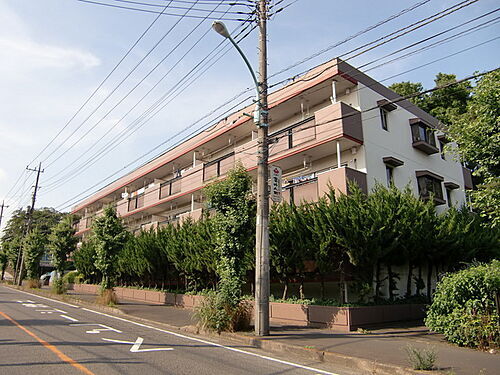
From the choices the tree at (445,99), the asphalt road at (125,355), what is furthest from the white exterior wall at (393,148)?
the asphalt road at (125,355)

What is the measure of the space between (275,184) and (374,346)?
4.98m

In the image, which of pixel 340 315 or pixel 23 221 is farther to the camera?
pixel 23 221

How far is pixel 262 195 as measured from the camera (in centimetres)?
1025

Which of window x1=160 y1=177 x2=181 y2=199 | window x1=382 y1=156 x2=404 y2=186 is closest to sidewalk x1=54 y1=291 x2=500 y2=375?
window x1=382 y1=156 x2=404 y2=186

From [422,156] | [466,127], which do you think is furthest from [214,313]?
Answer: [422,156]

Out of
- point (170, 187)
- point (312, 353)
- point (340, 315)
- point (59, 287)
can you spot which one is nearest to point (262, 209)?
point (312, 353)

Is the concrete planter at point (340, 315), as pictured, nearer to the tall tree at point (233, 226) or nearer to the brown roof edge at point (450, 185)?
the tall tree at point (233, 226)

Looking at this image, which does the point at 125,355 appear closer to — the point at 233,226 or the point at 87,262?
the point at 233,226

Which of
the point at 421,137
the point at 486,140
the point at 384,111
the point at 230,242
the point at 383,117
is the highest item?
the point at 384,111

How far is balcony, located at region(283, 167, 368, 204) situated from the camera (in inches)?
550

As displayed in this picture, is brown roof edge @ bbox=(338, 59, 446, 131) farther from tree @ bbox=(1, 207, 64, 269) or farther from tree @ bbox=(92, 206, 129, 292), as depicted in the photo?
tree @ bbox=(1, 207, 64, 269)

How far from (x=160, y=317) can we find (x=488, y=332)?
35.5 feet

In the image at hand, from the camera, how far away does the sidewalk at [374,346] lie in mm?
6664

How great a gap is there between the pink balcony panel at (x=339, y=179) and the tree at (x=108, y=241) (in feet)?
37.9
